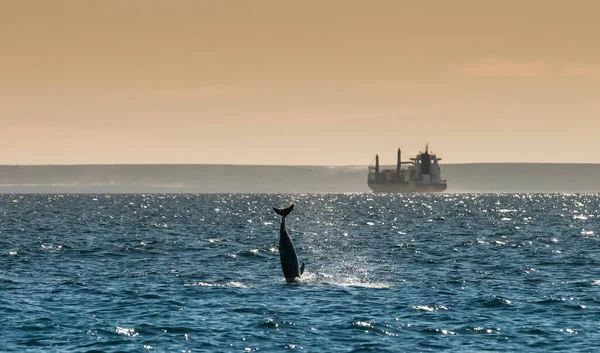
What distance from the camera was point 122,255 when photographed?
55.0 meters

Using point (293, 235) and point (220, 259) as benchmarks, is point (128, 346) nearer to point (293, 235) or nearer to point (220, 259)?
point (220, 259)

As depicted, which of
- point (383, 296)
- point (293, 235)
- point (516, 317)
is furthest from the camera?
point (293, 235)

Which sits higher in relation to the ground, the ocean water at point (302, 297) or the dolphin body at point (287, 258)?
the dolphin body at point (287, 258)

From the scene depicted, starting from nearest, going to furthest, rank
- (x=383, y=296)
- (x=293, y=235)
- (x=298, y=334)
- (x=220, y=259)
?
(x=298, y=334) → (x=383, y=296) → (x=220, y=259) → (x=293, y=235)

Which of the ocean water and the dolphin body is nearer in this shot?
the ocean water

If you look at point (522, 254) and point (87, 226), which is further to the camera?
point (87, 226)

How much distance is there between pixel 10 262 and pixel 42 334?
76.6 ft

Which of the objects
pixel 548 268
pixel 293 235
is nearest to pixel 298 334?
pixel 548 268

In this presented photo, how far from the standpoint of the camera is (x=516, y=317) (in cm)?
3080

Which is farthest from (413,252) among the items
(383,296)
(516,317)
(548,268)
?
(516,317)

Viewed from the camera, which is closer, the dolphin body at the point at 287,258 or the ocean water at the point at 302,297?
the ocean water at the point at 302,297

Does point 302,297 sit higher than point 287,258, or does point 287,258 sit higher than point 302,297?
point 287,258

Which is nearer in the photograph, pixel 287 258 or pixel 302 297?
pixel 302 297

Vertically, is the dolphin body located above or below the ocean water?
above
